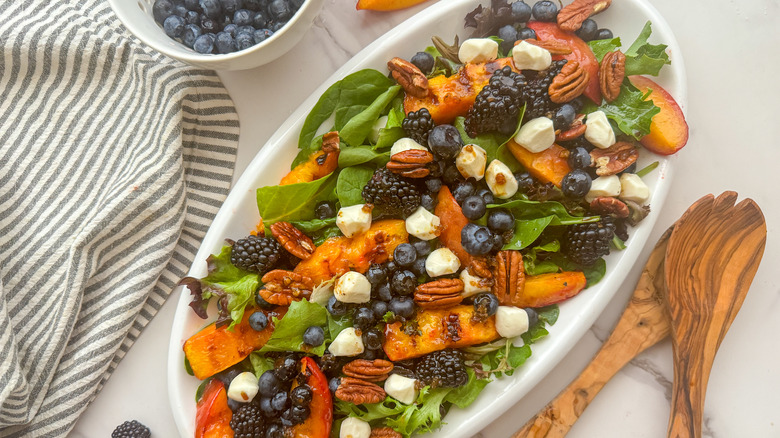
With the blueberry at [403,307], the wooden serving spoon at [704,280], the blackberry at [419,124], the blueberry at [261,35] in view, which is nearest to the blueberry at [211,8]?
the blueberry at [261,35]

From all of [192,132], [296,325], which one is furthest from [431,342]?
[192,132]

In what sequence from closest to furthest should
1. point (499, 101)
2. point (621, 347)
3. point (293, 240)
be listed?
point (499, 101), point (293, 240), point (621, 347)

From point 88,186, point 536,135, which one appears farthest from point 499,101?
point 88,186

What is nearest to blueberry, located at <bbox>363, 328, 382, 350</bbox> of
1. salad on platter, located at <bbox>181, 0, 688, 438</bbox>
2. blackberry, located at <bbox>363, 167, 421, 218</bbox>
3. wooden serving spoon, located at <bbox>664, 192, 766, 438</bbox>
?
salad on platter, located at <bbox>181, 0, 688, 438</bbox>

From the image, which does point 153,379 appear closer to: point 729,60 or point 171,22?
point 171,22

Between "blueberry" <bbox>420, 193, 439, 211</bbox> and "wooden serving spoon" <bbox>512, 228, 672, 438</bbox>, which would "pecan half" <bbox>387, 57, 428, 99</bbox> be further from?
"wooden serving spoon" <bbox>512, 228, 672, 438</bbox>

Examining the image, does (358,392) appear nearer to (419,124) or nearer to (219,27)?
(419,124)
